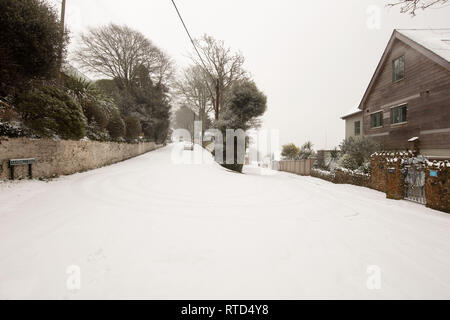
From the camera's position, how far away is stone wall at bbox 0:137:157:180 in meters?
5.18

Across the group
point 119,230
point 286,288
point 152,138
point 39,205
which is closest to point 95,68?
point 152,138

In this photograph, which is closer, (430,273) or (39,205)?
(430,273)

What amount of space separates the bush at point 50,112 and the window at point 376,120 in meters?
18.0

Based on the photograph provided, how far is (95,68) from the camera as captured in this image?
20.1 m

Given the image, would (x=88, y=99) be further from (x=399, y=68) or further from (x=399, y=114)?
(x=399, y=68)

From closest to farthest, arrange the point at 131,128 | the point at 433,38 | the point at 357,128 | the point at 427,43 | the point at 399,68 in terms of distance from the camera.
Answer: the point at 427,43 < the point at 433,38 < the point at 399,68 < the point at 131,128 < the point at 357,128

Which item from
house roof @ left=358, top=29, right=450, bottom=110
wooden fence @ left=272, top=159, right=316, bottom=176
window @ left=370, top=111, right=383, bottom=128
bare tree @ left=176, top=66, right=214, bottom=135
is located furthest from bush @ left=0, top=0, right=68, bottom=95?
window @ left=370, top=111, right=383, bottom=128

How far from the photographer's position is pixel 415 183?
216 inches

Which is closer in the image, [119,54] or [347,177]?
[347,177]

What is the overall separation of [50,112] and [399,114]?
17997mm

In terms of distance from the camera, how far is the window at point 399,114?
11247mm

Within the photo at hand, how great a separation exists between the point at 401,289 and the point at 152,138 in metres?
24.1

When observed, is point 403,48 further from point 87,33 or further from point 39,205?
point 87,33

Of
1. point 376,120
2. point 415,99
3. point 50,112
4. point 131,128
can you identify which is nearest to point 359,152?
point 415,99
